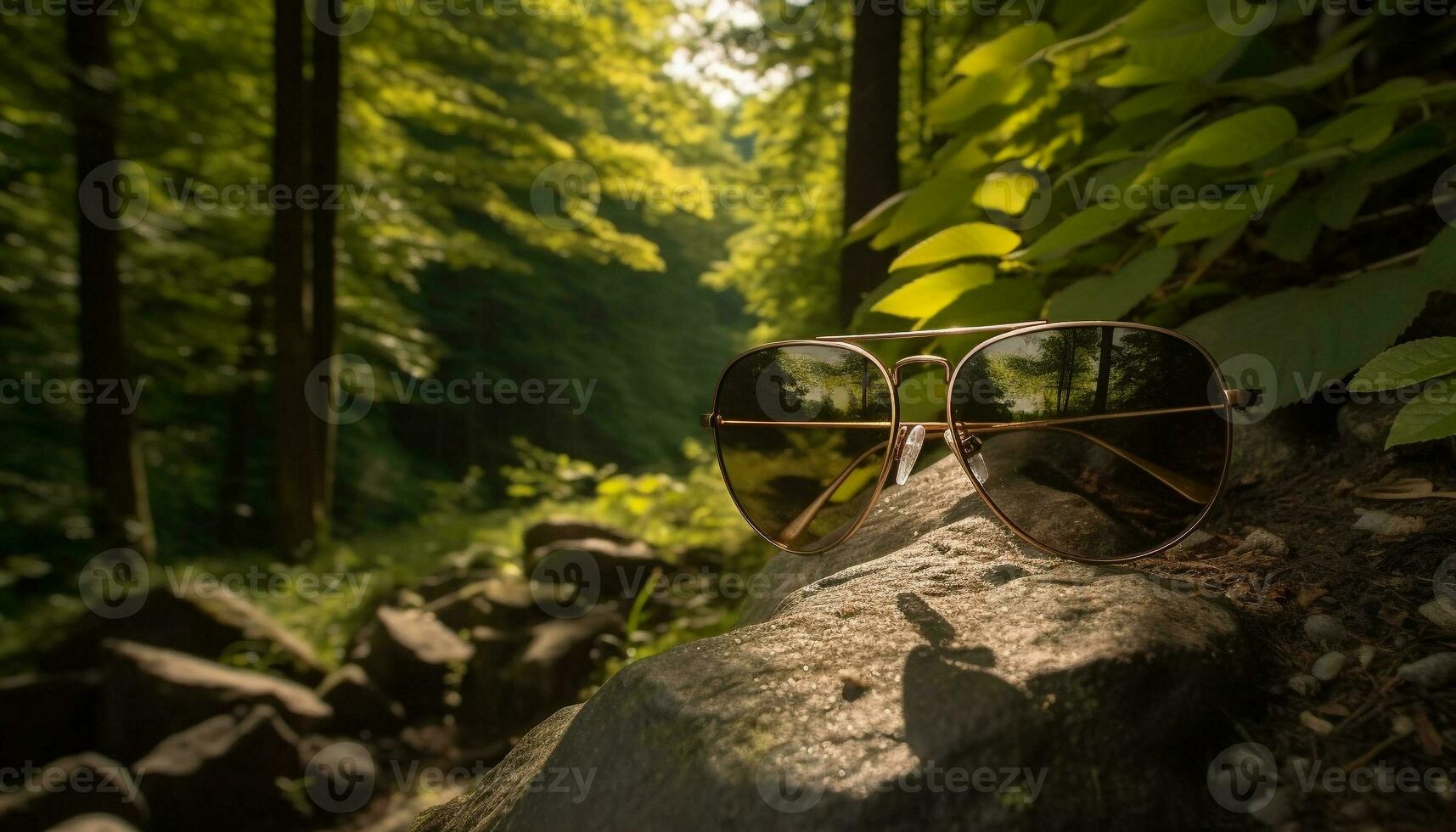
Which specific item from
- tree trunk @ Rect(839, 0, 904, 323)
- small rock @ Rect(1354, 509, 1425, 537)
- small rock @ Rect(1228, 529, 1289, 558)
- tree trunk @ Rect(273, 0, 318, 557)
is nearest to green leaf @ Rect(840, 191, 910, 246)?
small rock @ Rect(1228, 529, 1289, 558)

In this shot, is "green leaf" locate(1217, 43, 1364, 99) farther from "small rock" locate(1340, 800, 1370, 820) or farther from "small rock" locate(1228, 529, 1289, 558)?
"small rock" locate(1340, 800, 1370, 820)

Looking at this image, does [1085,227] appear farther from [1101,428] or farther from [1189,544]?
[1189,544]

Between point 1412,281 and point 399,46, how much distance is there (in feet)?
31.0

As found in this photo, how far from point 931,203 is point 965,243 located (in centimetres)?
37

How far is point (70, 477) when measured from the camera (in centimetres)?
866

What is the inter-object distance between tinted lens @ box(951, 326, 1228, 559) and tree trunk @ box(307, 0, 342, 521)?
317 inches

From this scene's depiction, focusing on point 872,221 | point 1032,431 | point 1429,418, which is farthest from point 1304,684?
point 872,221

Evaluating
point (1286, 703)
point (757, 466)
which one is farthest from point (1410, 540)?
point (757, 466)

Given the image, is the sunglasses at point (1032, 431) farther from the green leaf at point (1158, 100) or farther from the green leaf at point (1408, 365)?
the green leaf at point (1158, 100)

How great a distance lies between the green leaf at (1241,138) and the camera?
135 cm

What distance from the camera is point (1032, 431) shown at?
5.17 ft

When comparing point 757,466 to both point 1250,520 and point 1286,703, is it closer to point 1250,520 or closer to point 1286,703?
point 1250,520

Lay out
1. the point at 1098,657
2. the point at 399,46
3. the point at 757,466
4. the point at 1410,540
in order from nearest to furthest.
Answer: the point at 1098,657 < the point at 1410,540 < the point at 757,466 < the point at 399,46

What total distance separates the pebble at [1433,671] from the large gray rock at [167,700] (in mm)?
4986
